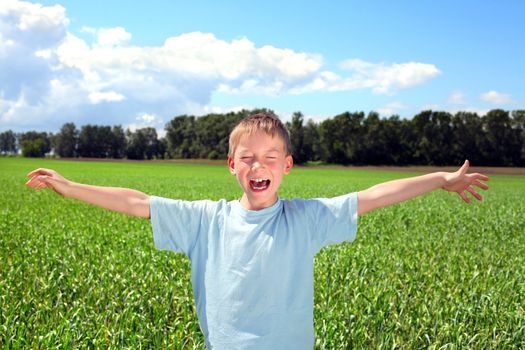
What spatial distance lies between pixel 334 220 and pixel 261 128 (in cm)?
78

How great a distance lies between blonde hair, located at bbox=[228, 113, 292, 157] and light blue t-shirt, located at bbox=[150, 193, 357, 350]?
0.40 m

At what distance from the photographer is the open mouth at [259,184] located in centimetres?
302

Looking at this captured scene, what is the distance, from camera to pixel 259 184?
309 centimetres

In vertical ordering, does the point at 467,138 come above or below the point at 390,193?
above

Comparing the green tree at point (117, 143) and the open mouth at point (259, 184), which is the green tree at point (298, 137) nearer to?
the green tree at point (117, 143)

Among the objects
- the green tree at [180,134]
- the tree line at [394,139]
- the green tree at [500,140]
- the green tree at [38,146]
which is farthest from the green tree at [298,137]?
the green tree at [38,146]

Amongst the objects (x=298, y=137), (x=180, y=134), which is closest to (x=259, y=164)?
(x=298, y=137)

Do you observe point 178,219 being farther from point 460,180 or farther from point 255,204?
point 460,180

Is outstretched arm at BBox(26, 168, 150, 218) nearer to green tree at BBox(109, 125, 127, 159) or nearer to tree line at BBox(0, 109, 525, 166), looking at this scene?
tree line at BBox(0, 109, 525, 166)

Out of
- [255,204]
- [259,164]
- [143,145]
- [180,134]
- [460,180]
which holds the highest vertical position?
[180,134]

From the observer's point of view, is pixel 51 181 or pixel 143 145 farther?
pixel 143 145

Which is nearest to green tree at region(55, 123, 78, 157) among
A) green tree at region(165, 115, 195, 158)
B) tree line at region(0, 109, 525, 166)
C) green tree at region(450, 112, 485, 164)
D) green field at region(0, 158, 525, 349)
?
green tree at region(165, 115, 195, 158)

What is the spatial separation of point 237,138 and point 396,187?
1155 mm

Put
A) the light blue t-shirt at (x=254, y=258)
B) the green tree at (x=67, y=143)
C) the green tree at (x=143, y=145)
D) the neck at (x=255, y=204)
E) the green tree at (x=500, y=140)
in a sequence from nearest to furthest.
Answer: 1. the light blue t-shirt at (x=254, y=258)
2. the neck at (x=255, y=204)
3. the green tree at (x=500, y=140)
4. the green tree at (x=143, y=145)
5. the green tree at (x=67, y=143)
